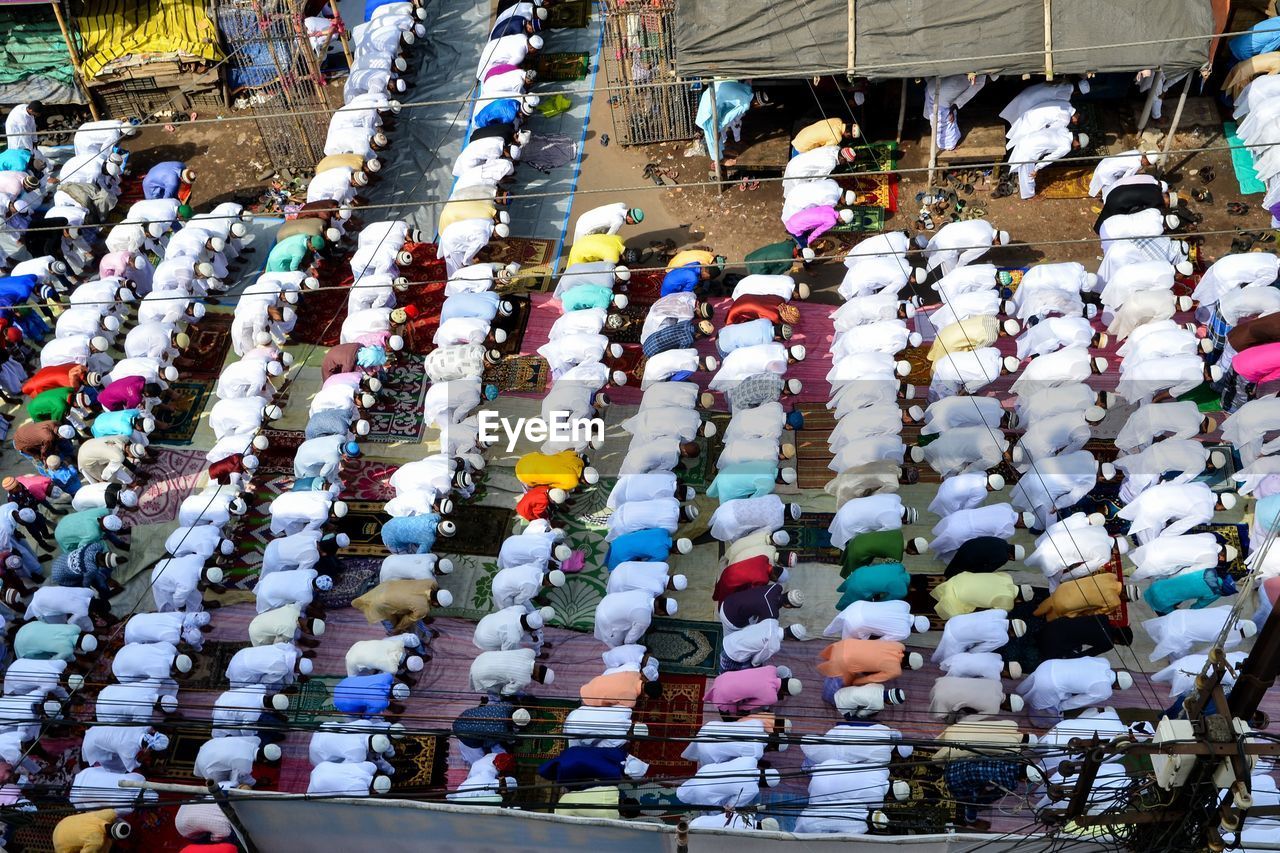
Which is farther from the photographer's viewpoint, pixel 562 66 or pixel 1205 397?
pixel 562 66

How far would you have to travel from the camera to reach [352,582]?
13133 mm

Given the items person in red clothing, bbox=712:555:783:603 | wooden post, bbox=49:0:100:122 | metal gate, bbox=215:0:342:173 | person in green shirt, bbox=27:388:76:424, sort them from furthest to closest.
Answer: wooden post, bbox=49:0:100:122 → metal gate, bbox=215:0:342:173 → person in green shirt, bbox=27:388:76:424 → person in red clothing, bbox=712:555:783:603

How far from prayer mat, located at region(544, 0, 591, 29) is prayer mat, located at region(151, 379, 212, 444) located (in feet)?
22.1

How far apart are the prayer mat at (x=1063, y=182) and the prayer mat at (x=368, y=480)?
779cm

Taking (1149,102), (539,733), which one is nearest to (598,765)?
(539,733)

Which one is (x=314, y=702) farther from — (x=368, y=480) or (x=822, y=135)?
(x=822, y=135)

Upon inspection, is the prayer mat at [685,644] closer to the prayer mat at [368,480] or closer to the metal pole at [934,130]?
the prayer mat at [368,480]

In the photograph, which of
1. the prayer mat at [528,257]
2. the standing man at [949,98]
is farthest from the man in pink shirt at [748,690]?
the standing man at [949,98]

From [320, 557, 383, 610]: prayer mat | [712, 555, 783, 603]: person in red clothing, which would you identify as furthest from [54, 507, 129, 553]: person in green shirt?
[712, 555, 783, 603]: person in red clothing

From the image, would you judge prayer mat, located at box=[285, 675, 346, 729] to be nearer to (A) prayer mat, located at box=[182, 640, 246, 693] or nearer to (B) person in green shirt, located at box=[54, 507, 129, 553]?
(A) prayer mat, located at box=[182, 640, 246, 693]

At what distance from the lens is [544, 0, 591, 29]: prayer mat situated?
711 inches

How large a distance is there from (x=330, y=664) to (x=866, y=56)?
854cm

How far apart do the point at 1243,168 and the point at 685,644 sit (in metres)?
8.36

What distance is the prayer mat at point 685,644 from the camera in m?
12.2
